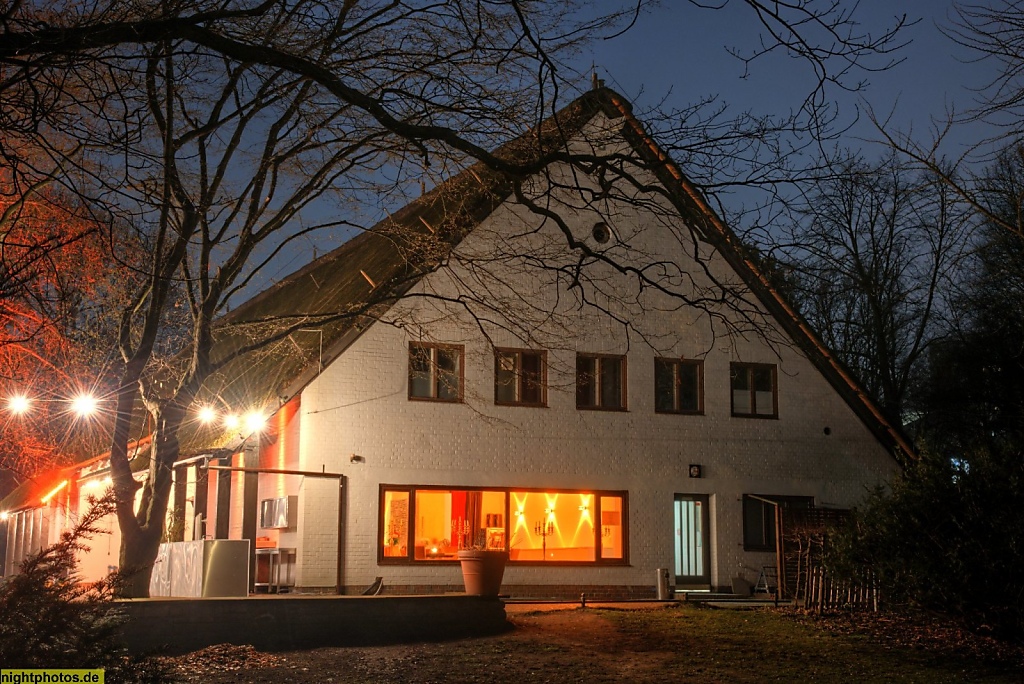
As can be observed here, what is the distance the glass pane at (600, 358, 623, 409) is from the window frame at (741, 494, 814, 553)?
339 cm

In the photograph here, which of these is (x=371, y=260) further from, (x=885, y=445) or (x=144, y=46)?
(x=144, y=46)

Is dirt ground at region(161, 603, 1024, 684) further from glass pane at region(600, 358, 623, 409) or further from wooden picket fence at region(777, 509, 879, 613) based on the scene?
glass pane at region(600, 358, 623, 409)

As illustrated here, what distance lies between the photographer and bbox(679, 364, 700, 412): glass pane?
77.3ft

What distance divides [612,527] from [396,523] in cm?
449

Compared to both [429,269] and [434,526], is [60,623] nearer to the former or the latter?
[429,269]

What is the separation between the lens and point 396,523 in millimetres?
20984

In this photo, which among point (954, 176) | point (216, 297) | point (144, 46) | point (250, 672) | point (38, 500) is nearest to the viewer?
point (144, 46)

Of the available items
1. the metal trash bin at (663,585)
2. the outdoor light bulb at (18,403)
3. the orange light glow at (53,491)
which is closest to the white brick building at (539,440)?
the metal trash bin at (663,585)

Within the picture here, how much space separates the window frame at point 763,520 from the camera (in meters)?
23.3

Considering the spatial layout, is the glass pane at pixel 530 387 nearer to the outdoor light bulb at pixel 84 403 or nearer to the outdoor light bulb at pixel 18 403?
the outdoor light bulb at pixel 84 403

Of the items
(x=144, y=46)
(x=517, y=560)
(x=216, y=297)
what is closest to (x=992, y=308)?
(x=517, y=560)

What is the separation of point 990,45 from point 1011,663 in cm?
701

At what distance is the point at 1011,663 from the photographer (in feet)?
42.5

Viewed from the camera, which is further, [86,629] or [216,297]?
[216,297]
